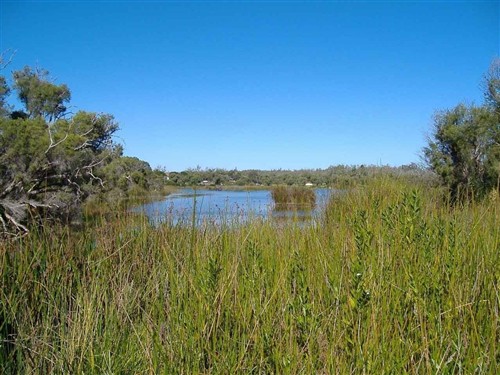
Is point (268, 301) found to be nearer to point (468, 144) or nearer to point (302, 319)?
point (302, 319)

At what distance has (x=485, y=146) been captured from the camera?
81.1ft

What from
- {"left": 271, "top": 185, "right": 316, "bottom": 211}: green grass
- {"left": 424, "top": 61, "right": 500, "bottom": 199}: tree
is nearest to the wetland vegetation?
{"left": 271, "top": 185, "right": 316, "bottom": 211}: green grass

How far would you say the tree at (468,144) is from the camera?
76.3 ft

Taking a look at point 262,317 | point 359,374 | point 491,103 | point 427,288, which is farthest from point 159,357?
point 491,103

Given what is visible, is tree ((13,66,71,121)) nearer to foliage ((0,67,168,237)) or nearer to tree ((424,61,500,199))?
foliage ((0,67,168,237))

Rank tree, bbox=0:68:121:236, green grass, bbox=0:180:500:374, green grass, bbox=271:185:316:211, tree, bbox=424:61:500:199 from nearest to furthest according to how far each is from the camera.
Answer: green grass, bbox=0:180:500:374, green grass, bbox=271:185:316:211, tree, bbox=0:68:121:236, tree, bbox=424:61:500:199

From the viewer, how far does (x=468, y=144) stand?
86.2 feet

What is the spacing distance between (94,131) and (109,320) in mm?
26665

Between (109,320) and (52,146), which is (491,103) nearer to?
(52,146)

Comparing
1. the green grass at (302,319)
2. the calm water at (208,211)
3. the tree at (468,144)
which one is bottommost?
the green grass at (302,319)

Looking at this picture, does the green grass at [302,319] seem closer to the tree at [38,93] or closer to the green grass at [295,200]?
the green grass at [295,200]

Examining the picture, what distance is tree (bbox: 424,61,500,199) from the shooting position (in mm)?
23266

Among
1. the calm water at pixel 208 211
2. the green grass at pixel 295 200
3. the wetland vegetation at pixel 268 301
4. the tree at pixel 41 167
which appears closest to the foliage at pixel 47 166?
the tree at pixel 41 167

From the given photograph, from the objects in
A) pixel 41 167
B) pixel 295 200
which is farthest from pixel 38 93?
pixel 295 200
